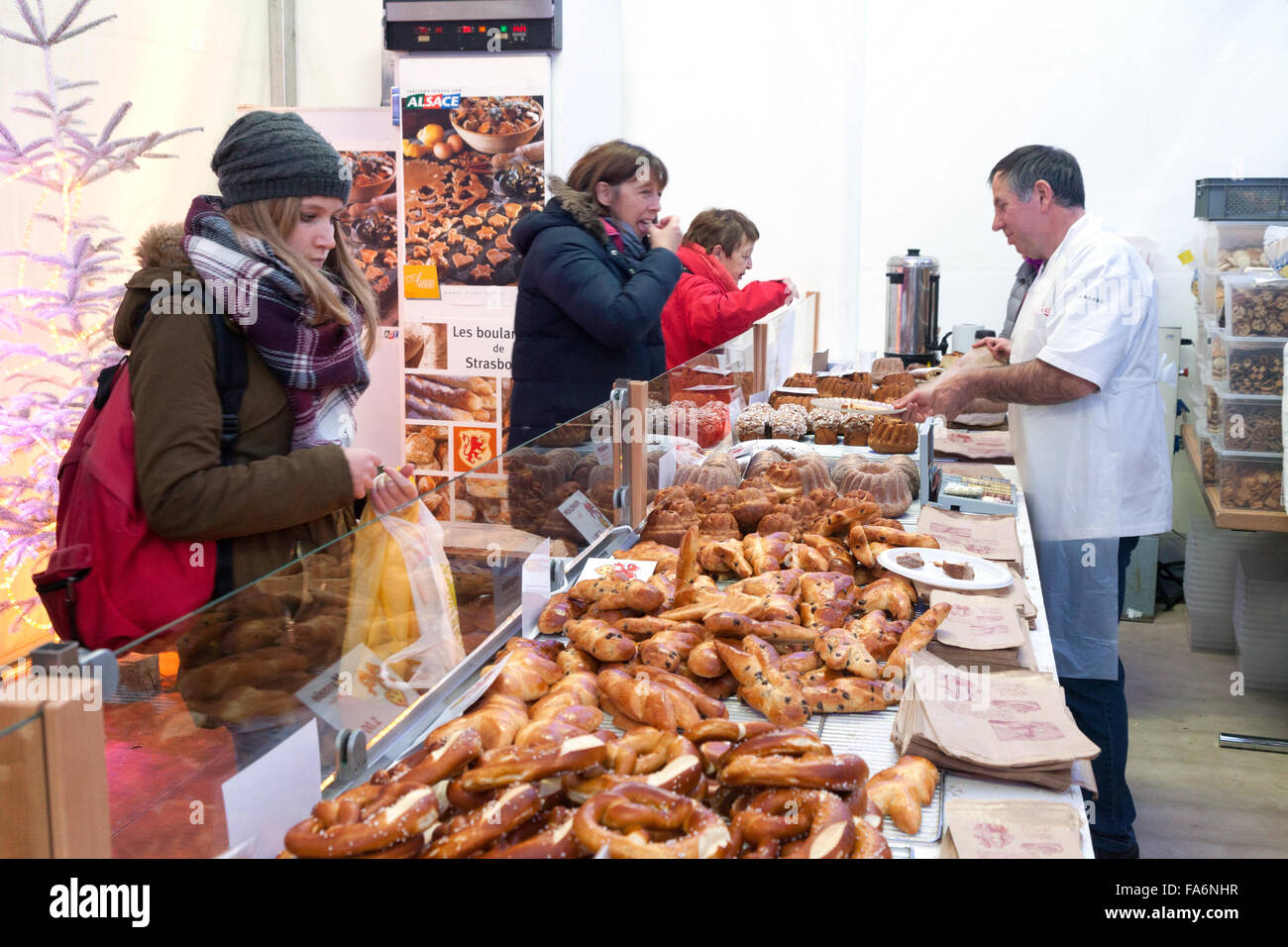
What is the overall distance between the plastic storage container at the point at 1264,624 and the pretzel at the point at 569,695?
167 inches

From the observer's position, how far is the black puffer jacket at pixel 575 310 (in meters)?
3.37

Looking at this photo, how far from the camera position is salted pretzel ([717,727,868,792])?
131cm

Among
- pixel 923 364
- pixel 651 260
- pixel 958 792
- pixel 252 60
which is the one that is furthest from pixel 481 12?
pixel 958 792

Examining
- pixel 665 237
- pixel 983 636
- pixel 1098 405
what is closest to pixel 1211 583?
pixel 1098 405

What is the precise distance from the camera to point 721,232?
191 inches

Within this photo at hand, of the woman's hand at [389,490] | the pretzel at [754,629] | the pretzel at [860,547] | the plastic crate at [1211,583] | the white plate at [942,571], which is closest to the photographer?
the pretzel at [754,629]

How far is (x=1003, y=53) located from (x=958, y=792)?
6.38 m

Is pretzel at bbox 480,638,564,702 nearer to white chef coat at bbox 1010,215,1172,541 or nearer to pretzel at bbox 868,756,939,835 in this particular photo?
pretzel at bbox 868,756,939,835

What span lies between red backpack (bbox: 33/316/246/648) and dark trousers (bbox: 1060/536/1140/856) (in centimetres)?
→ 261

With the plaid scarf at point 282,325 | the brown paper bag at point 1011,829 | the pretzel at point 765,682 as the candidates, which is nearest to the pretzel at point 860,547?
the pretzel at point 765,682

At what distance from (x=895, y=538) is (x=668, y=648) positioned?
95 centimetres

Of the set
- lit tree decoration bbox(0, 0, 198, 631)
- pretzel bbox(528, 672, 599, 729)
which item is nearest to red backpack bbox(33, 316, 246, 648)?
pretzel bbox(528, 672, 599, 729)

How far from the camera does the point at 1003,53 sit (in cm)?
678

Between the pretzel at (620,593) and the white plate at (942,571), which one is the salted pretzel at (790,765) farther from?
the white plate at (942,571)
